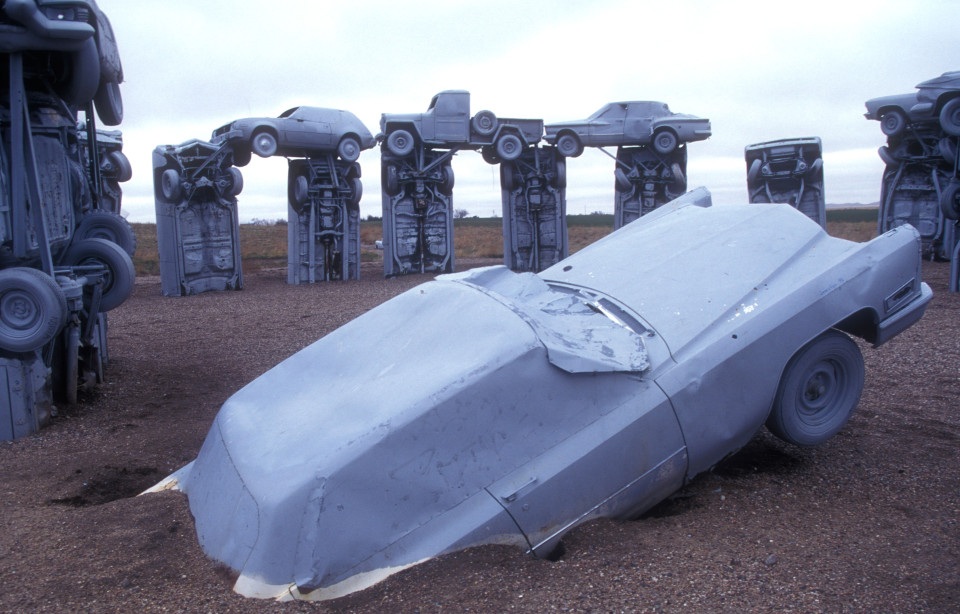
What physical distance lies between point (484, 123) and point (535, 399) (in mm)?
14950

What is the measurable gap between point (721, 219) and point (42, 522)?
387 cm

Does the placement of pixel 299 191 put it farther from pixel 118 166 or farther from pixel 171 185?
pixel 118 166

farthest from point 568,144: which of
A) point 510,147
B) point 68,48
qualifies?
point 68,48

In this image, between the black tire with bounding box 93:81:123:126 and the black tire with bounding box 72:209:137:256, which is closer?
the black tire with bounding box 93:81:123:126

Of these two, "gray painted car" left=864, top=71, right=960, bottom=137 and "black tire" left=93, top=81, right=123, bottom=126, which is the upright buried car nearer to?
"black tire" left=93, top=81, right=123, bottom=126

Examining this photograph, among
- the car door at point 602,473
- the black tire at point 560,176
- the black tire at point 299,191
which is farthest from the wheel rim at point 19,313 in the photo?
the black tire at point 560,176

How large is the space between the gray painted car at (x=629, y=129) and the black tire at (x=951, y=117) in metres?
6.48

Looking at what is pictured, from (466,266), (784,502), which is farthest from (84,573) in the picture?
(466,266)

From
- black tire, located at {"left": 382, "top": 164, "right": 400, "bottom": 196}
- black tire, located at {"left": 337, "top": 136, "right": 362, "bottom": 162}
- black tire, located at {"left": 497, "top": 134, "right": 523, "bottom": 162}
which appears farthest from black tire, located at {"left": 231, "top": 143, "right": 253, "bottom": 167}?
black tire, located at {"left": 497, "top": 134, "right": 523, "bottom": 162}

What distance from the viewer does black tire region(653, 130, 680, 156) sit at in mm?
18297

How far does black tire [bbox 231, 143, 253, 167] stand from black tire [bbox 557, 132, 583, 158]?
6.86 meters

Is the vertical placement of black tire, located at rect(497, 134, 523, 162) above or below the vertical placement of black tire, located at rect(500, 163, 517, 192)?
above

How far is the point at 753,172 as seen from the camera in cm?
1873

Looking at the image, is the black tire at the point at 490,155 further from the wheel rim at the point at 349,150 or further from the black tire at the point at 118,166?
the black tire at the point at 118,166
